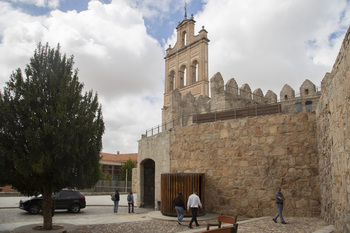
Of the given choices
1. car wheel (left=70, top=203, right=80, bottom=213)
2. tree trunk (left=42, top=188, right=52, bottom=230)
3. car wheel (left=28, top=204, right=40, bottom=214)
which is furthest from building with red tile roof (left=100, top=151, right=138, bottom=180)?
tree trunk (left=42, top=188, right=52, bottom=230)

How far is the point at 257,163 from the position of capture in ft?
39.4

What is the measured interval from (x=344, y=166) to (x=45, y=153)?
7895 mm

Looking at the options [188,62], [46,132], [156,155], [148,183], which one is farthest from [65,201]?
[188,62]

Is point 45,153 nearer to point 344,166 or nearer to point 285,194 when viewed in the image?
point 344,166

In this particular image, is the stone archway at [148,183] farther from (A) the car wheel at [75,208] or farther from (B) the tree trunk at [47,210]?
(B) the tree trunk at [47,210]

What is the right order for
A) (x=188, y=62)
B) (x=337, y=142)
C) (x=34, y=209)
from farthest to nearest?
(x=188, y=62) < (x=34, y=209) < (x=337, y=142)

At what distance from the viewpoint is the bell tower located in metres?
33.3

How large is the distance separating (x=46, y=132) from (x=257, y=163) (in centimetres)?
817

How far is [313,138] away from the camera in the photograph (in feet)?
36.1

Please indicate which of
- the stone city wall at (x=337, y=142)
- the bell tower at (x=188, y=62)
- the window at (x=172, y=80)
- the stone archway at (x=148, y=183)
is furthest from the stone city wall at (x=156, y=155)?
the window at (x=172, y=80)

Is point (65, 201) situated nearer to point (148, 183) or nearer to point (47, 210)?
→ point (148, 183)

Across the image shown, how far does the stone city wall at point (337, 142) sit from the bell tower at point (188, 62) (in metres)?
23.5

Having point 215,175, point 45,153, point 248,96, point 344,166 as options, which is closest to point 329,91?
point 344,166

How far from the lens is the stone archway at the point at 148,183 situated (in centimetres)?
1819
